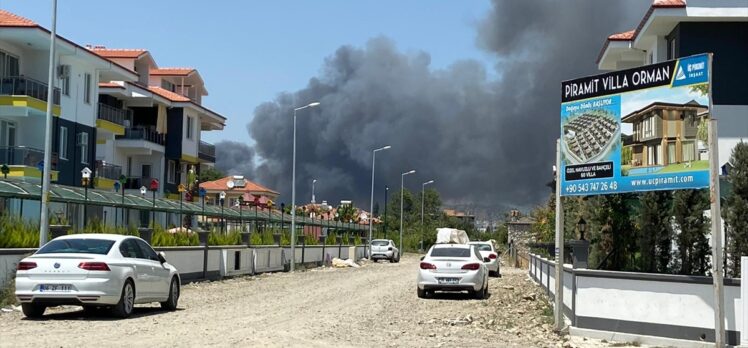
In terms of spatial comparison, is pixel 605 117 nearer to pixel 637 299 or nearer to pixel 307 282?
pixel 637 299

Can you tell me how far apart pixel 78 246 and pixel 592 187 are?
9.54 meters

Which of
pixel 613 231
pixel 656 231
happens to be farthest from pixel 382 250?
pixel 656 231

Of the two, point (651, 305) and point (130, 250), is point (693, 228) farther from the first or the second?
point (130, 250)

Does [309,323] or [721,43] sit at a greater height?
[721,43]

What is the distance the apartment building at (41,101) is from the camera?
3903cm

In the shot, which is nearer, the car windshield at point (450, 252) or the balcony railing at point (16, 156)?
the car windshield at point (450, 252)

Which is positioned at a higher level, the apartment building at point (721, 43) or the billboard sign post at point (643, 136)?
the apartment building at point (721, 43)

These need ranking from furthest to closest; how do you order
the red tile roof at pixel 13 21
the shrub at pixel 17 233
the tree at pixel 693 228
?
the red tile roof at pixel 13 21, the shrub at pixel 17 233, the tree at pixel 693 228

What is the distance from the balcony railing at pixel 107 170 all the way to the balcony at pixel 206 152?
1221cm

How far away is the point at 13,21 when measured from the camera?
3859 cm

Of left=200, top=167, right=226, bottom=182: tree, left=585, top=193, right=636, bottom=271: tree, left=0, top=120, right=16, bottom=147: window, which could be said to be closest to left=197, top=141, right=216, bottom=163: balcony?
left=0, top=120, right=16, bottom=147: window

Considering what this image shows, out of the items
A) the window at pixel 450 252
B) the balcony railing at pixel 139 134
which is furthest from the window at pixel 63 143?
the window at pixel 450 252

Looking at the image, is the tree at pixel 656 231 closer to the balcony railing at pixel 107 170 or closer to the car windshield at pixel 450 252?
the car windshield at pixel 450 252

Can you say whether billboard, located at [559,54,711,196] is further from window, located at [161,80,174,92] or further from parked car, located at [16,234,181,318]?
window, located at [161,80,174,92]
